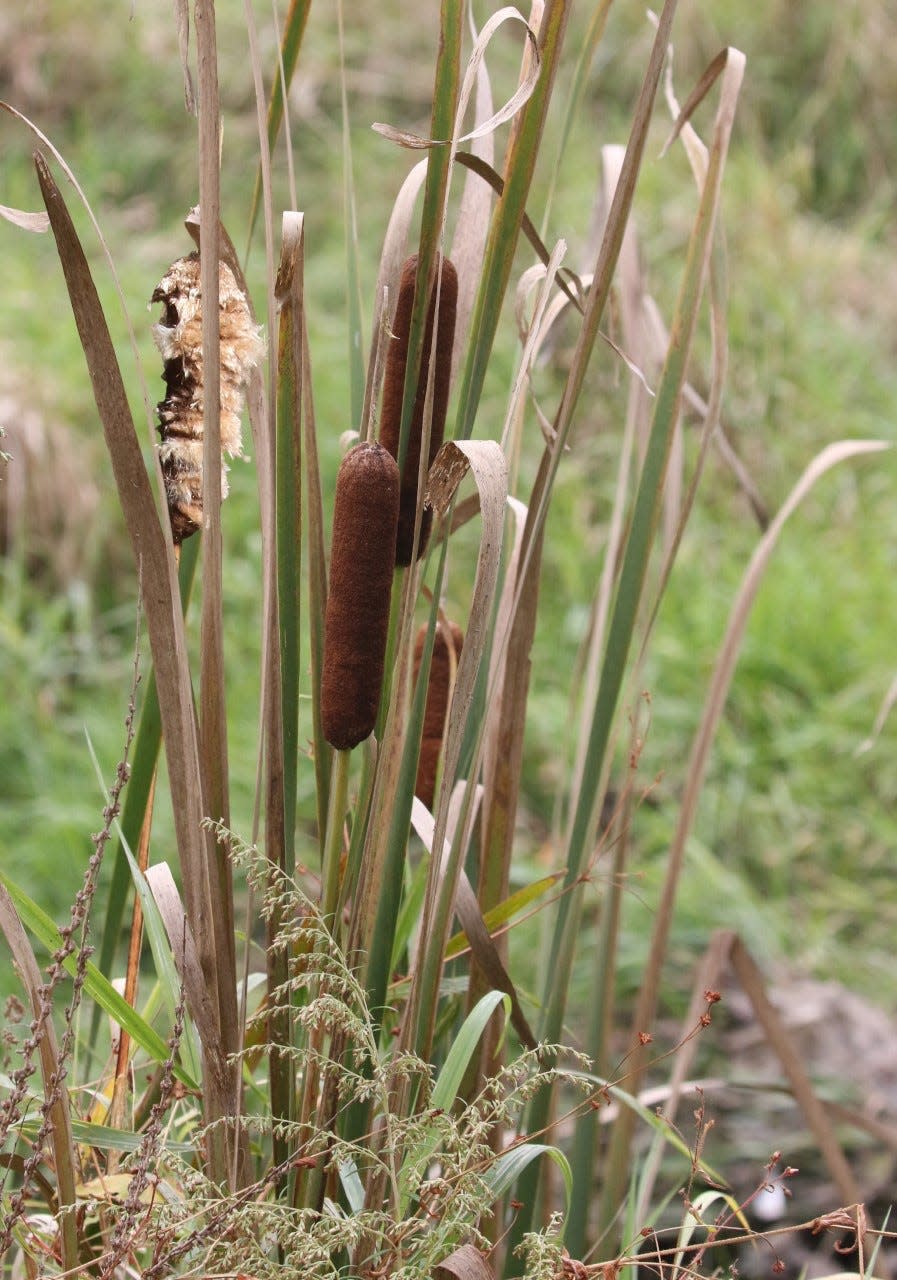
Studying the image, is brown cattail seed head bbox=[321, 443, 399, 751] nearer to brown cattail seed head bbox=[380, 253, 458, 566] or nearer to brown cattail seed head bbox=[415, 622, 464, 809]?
brown cattail seed head bbox=[380, 253, 458, 566]

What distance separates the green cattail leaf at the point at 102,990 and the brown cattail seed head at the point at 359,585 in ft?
0.55

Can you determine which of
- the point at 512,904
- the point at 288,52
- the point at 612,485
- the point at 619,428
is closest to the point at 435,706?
the point at 512,904

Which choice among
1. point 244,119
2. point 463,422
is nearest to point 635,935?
point 463,422

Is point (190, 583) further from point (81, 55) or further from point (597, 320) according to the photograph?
point (81, 55)

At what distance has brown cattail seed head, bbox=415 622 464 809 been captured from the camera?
2.70 ft

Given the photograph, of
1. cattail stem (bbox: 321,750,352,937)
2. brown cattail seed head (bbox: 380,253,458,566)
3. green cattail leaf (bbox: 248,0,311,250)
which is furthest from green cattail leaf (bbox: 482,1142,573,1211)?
green cattail leaf (bbox: 248,0,311,250)

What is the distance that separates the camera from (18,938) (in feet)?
2.15

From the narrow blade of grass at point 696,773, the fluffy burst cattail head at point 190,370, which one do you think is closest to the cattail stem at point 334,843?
the fluffy burst cattail head at point 190,370

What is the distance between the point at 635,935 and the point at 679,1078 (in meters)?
1.26

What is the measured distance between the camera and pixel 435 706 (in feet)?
2.71

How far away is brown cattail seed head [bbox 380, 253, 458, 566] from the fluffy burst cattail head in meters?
0.07

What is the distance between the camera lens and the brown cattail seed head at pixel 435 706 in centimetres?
82

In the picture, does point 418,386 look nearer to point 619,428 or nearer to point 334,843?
point 334,843

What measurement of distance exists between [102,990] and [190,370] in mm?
292
